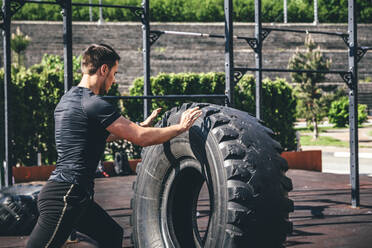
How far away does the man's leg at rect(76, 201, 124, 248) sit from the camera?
3609 mm

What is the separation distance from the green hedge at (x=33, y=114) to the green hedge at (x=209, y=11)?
4907 cm

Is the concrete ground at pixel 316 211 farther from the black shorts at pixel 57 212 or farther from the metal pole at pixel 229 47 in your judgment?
the black shorts at pixel 57 212

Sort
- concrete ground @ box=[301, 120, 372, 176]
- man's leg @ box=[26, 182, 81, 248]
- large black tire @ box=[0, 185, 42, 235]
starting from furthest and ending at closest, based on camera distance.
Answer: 1. concrete ground @ box=[301, 120, 372, 176]
2. large black tire @ box=[0, 185, 42, 235]
3. man's leg @ box=[26, 182, 81, 248]

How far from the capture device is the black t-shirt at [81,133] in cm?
340

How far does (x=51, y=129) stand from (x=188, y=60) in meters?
36.8

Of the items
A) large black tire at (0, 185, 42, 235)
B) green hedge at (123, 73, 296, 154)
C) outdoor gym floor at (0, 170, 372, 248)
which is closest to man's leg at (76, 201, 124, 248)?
outdoor gym floor at (0, 170, 372, 248)

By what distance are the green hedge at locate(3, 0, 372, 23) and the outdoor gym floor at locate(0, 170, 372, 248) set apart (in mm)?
52880

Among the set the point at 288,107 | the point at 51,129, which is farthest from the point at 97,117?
the point at 288,107

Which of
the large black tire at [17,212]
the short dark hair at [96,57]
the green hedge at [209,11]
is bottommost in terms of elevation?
the large black tire at [17,212]

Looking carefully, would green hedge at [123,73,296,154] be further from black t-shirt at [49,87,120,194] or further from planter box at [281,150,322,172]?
black t-shirt at [49,87,120,194]

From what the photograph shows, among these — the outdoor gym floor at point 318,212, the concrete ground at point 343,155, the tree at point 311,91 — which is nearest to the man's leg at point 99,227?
the outdoor gym floor at point 318,212

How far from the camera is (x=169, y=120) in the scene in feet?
14.8

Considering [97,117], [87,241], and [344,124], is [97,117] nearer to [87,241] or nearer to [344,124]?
[87,241]

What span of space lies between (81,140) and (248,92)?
13.1 m
